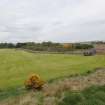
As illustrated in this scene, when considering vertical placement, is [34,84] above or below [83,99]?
below

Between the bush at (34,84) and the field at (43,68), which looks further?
the field at (43,68)

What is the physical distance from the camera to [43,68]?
5147 cm

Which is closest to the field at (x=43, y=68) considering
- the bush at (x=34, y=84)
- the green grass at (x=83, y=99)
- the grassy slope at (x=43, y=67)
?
the grassy slope at (x=43, y=67)

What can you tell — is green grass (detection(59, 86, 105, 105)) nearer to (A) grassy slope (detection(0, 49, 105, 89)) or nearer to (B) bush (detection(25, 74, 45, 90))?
(B) bush (detection(25, 74, 45, 90))

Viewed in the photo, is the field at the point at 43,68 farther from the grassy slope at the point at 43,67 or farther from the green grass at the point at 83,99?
the green grass at the point at 83,99

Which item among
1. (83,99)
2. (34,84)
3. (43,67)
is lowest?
(43,67)

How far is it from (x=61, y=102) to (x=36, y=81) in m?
11.2

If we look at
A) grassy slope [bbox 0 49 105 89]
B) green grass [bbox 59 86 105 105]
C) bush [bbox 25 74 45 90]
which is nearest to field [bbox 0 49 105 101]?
grassy slope [bbox 0 49 105 89]

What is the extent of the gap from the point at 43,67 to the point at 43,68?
1378 millimetres

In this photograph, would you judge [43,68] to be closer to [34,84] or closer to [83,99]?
[34,84]

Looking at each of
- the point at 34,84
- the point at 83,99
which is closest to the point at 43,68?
the point at 34,84

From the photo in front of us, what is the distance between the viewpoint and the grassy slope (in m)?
41.8

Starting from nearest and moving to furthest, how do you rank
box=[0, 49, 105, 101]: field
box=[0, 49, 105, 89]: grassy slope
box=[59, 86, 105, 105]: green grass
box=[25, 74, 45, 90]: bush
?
1. box=[59, 86, 105, 105]: green grass
2. box=[25, 74, 45, 90]: bush
3. box=[0, 49, 105, 101]: field
4. box=[0, 49, 105, 89]: grassy slope

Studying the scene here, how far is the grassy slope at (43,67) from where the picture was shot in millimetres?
41816
